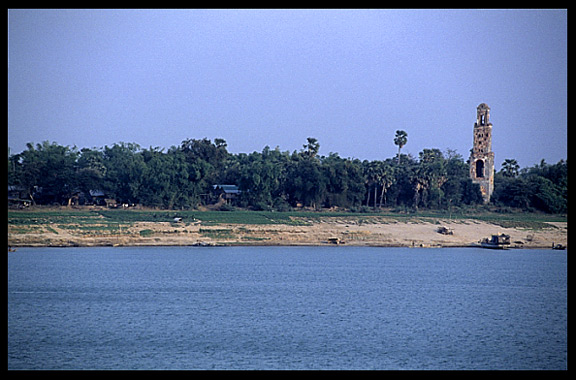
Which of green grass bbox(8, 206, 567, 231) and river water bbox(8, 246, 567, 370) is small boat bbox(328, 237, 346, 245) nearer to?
green grass bbox(8, 206, 567, 231)

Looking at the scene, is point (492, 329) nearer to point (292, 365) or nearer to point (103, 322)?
point (292, 365)

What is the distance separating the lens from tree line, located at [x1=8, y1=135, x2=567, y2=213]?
83.6m

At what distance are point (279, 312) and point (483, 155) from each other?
68.0m

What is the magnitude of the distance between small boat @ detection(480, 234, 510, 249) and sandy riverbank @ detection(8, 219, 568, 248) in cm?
145

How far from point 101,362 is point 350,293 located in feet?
72.1

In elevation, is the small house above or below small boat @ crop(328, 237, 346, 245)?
above

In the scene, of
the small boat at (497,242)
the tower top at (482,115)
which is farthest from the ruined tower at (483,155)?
the small boat at (497,242)

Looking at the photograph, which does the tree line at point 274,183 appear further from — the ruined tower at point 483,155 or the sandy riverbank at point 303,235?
the sandy riverbank at point 303,235

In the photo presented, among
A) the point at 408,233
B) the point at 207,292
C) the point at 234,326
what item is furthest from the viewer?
the point at 408,233

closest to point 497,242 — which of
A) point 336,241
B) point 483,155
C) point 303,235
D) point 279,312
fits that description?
point 336,241

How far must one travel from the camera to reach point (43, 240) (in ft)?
214

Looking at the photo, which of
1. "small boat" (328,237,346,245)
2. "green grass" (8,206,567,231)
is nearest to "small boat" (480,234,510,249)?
"green grass" (8,206,567,231)
